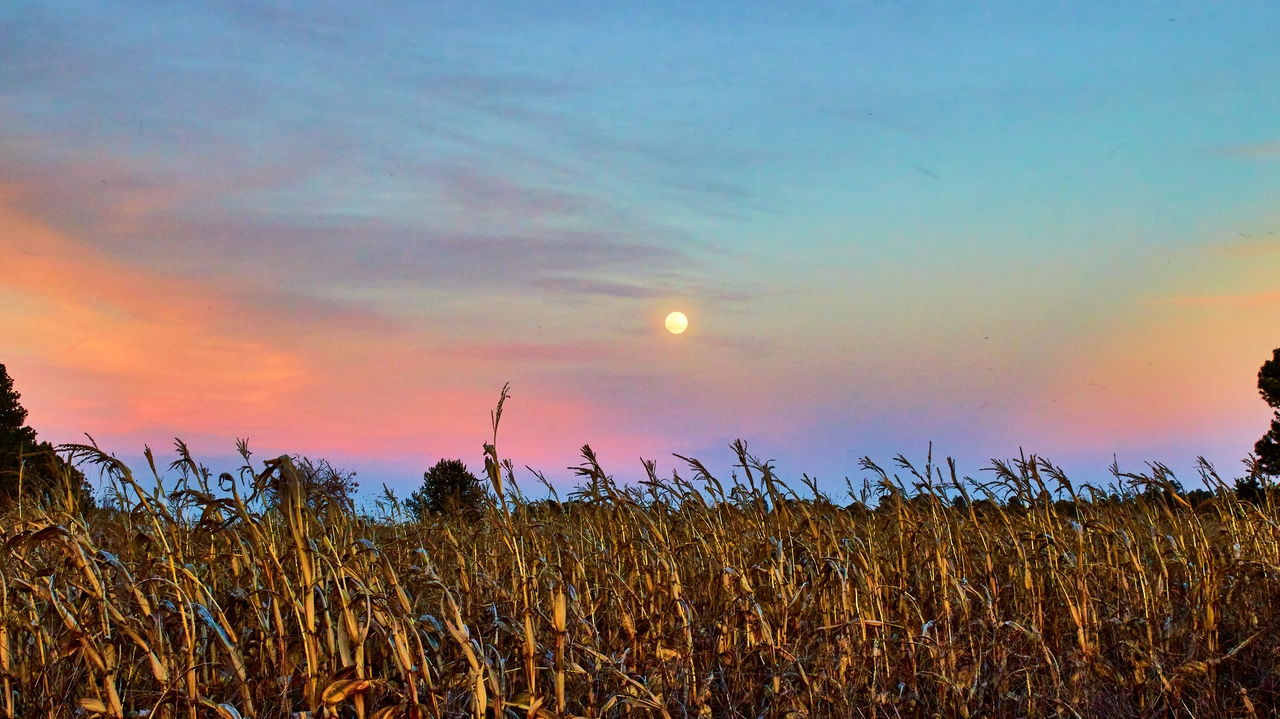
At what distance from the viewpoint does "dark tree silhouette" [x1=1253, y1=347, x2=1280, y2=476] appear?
19.0 m

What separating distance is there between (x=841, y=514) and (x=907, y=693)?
1777mm

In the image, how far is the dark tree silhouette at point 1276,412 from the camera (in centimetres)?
1903

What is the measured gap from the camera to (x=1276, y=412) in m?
19.5

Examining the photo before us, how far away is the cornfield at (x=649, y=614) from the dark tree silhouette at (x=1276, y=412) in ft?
45.4

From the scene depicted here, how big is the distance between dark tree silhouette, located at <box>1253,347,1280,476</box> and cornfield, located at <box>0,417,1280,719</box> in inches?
545

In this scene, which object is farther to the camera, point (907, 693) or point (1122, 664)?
→ point (1122, 664)

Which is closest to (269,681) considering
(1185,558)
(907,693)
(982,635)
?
(907,693)

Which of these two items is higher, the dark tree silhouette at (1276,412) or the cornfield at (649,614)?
the dark tree silhouette at (1276,412)

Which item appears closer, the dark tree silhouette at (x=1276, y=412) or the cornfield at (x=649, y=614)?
the cornfield at (x=649, y=614)

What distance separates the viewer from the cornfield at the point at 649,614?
356 cm

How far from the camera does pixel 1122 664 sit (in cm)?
550

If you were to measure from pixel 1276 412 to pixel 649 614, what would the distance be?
18839 millimetres

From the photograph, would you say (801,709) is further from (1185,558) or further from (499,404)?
(1185,558)

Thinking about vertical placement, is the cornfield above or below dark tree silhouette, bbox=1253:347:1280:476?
below
